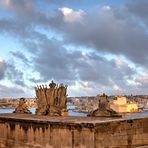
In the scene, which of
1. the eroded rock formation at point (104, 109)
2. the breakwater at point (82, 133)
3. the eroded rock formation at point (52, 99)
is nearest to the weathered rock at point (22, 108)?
the eroded rock formation at point (52, 99)

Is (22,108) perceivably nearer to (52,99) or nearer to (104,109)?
(52,99)

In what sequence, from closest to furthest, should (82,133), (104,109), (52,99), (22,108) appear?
(82,133)
(104,109)
(52,99)
(22,108)

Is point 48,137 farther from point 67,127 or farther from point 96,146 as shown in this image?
point 96,146

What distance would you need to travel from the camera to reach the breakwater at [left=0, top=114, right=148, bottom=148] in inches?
424

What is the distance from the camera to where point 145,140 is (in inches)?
481

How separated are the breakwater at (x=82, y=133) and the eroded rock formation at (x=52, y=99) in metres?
2.05

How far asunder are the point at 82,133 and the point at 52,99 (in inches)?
196

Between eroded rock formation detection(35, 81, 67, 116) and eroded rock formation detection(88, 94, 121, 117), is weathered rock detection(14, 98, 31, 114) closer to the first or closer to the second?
eroded rock formation detection(35, 81, 67, 116)

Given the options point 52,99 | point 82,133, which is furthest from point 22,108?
point 82,133

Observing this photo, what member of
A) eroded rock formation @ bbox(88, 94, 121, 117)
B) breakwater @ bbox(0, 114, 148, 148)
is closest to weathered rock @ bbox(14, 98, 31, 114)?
breakwater @ bbox(0, 114, 148, 148)

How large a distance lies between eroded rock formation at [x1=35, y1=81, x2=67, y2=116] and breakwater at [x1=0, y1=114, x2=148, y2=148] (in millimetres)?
2053

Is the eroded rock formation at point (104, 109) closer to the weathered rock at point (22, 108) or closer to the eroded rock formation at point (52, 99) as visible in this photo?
the eroded rock formation at point (52, 99)

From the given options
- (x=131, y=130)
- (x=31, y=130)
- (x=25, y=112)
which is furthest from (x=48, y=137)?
(x=25, y=112)

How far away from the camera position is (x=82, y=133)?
10922mm
